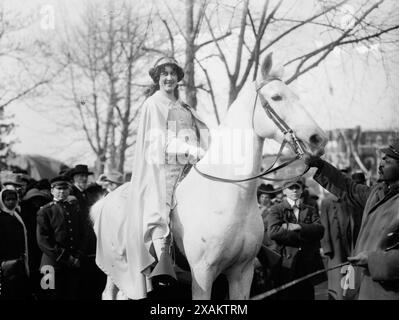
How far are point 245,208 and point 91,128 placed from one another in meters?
6.52

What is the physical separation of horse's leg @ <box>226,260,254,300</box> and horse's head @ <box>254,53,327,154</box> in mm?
1172

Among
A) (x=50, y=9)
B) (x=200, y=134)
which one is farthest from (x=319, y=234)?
(x=50, y=9)

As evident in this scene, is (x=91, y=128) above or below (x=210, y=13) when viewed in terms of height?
below

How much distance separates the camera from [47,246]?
725cm

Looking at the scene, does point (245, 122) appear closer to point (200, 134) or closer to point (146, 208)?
point (200, 134)

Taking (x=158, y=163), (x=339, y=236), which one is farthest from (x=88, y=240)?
(x=339, y=236)

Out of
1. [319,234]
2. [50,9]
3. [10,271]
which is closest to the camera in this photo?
[10,271]

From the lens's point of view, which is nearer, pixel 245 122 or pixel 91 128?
pixel 245 122

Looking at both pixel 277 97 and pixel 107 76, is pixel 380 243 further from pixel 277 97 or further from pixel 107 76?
pixel 107 76

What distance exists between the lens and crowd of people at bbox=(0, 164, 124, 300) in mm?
6598
